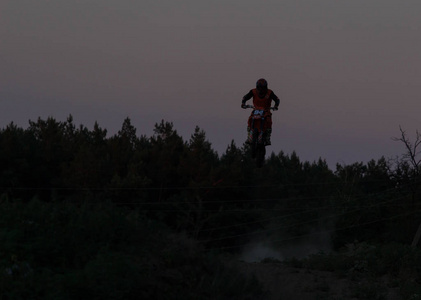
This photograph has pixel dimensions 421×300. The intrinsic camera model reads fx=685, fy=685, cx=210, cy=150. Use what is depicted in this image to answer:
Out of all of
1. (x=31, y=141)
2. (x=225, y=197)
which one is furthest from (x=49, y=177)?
(x=225, y=197)

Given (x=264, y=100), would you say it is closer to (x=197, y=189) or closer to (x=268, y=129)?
(x=268, y=129)

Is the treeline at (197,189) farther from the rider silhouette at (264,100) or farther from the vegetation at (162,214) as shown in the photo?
the rider silhouette at (264,100)

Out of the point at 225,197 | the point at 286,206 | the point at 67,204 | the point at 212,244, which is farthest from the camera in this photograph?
the point at 286,206

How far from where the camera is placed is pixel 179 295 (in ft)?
52.9

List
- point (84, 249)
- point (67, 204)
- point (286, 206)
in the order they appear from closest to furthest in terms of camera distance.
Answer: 1. point (84, 249)
2. point (67, 204)
3. point (286, 206)

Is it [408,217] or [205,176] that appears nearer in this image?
[408,217]

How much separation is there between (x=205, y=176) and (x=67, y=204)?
144 ft

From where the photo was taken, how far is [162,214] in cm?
5616

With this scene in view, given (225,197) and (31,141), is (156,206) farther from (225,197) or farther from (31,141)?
(31,141)

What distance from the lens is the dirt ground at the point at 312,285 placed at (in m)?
21.3

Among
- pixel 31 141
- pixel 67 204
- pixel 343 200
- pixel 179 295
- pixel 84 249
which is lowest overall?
pixel 179 295

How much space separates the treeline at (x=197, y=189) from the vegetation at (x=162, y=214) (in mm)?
123

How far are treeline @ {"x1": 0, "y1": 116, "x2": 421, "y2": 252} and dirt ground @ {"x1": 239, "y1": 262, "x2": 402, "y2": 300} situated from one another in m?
28.2

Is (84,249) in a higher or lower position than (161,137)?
lower
